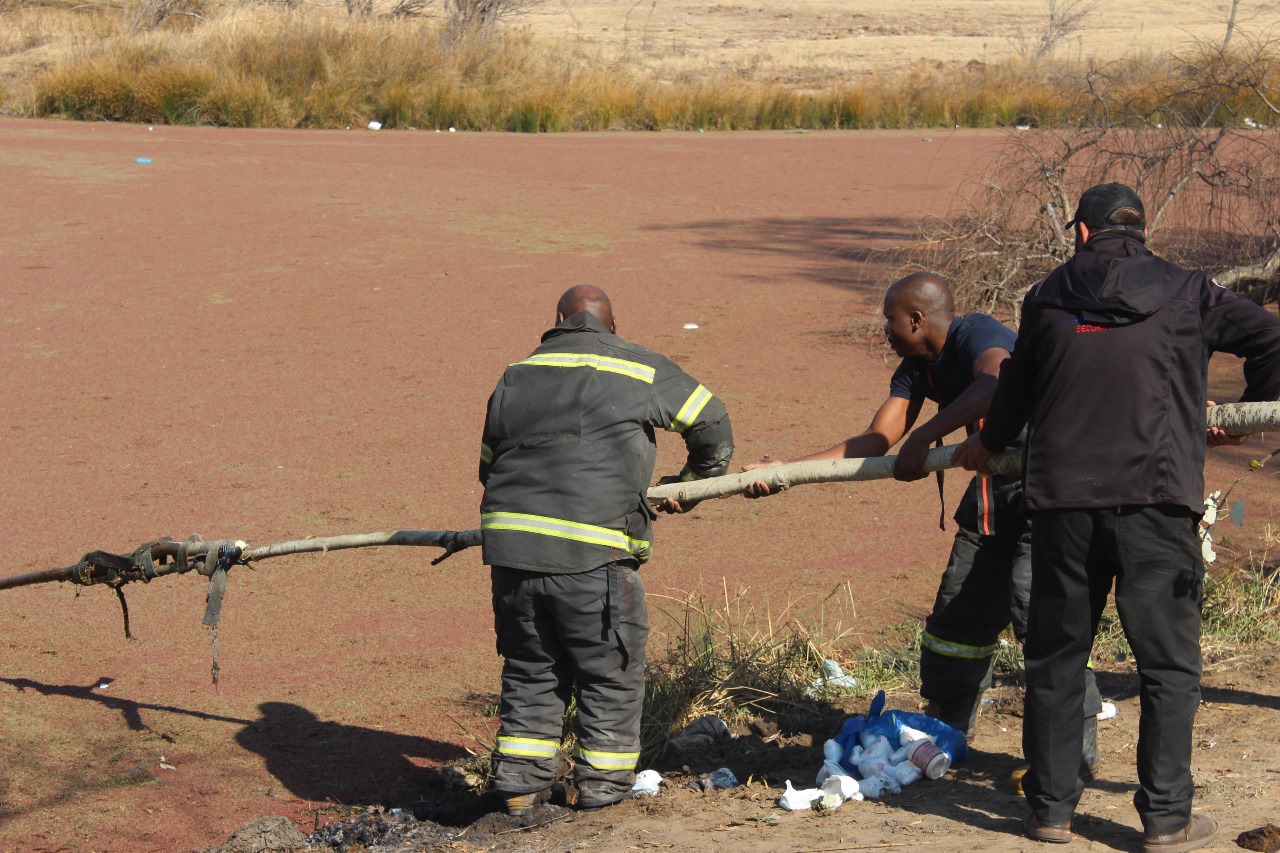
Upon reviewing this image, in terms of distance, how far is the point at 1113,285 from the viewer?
11.1 ft

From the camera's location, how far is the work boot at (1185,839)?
345 cm

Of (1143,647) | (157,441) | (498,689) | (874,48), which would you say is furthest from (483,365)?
(874,48)

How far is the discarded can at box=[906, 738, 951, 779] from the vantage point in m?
4.27

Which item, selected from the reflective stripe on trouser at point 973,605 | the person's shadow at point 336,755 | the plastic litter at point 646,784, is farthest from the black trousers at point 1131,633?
the person's shadow at point 336,755

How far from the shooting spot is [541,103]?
89.5 feet

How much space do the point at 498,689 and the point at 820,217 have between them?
12.9 metres

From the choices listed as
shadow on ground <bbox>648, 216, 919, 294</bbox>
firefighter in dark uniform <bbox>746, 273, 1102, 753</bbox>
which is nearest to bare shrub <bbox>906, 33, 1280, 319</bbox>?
shadow on ground <bbox>648, 216, 919, 294</bbox>

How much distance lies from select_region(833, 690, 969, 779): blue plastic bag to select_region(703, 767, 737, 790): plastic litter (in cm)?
36

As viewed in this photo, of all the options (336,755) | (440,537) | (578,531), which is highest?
(578,531)

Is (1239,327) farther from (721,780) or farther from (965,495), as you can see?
(721,780)

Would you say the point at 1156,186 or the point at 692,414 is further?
the point at 1156,186

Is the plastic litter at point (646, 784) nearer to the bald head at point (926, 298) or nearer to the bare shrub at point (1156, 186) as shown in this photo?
the bald head at point (926, 298)

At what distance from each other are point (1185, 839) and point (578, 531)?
5.86ft

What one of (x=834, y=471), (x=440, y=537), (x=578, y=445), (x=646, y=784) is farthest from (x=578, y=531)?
(x=646, y=784)
